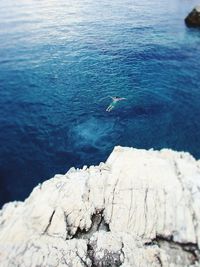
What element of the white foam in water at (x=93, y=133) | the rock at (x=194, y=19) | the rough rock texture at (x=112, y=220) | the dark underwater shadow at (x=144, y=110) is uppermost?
the rock at (x=194, y=19)

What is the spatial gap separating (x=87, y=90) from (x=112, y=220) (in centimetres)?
2183

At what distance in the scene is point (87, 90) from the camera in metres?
34.7

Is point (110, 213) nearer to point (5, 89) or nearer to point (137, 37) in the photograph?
point (5, 89)

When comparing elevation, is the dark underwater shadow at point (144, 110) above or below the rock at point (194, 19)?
below

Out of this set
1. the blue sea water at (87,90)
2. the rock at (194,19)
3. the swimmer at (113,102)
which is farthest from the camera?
the rock at (194,19)

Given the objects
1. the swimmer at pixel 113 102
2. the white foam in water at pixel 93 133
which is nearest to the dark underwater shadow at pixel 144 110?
the swimmer at pixel 113 102

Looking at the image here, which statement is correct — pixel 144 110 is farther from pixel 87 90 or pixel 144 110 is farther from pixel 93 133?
pixel 87 90

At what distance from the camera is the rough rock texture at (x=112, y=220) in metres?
13.4

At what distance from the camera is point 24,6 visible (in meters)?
68.3

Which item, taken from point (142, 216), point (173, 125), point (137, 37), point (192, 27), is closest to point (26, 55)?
point (137, 37)

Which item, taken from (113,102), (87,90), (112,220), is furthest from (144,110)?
(112,220)

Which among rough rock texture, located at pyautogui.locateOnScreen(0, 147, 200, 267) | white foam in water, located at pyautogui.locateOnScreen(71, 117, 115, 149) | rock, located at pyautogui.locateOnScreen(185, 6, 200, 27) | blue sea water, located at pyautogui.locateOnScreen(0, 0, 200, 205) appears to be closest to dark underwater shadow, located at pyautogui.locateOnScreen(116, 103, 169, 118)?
blue sea water, located at pyautogui.locateOnScreen(0, 0, 200, 205)

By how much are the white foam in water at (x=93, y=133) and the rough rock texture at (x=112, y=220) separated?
8.83 metres

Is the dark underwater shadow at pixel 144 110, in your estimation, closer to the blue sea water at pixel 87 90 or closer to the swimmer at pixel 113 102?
the blue sea water at pixel 87 90
